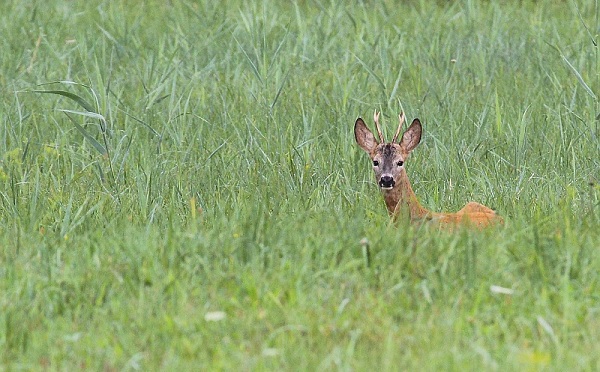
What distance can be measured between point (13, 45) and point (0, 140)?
7.83 feet

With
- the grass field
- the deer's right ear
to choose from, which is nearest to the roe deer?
the deer's right ear

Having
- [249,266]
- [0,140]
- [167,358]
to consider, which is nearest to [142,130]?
[0,140]

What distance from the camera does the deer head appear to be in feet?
19.6

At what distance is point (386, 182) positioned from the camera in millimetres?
5898

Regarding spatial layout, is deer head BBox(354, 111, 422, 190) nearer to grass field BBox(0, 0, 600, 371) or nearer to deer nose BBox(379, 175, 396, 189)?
deer nose BBox(379, 175, 396, 189)

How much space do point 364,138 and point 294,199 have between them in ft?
2.39

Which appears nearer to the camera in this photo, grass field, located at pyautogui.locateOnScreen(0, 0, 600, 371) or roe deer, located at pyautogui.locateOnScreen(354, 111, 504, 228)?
grass field, located at pyautogui.locateOnScreen(0, 0, 600, 371)

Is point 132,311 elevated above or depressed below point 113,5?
above

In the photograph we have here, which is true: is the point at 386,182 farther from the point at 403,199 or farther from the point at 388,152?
the point at 388,152

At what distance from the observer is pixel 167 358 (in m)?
3.79

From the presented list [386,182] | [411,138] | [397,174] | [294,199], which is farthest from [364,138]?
[294,199]

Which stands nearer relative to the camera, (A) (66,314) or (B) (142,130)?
(A) (66,314)

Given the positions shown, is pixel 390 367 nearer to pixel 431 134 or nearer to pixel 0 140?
pixel 431 134

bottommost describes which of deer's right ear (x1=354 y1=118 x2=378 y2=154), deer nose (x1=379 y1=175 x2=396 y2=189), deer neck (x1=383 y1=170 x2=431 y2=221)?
deer neck (x1=383 y1=170 x2=431 y2=221)
